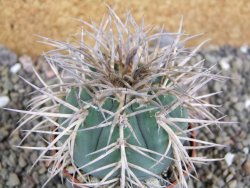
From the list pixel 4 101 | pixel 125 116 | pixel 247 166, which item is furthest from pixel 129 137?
pixel 4 101

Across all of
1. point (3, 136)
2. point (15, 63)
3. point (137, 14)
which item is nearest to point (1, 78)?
point (15, 63)

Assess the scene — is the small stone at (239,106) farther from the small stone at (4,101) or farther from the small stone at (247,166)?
the small stone at (4,101)

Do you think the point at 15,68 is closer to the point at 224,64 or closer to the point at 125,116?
the point at 224,64

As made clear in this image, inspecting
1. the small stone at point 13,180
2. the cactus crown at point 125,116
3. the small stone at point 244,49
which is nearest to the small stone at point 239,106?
the small stone at point 244,49

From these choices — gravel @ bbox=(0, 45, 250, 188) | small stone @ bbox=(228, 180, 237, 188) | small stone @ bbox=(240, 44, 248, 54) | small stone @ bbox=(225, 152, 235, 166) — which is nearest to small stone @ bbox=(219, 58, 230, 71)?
gravel @ bbox=(0, 45, 250, 188)

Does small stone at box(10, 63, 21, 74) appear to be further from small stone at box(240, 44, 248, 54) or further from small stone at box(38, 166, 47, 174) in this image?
small stone at box(240, 44, 248, 54)

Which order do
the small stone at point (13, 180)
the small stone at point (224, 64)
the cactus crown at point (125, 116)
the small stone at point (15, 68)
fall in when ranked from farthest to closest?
1. the small stone at point (224, 64)
2. the small stone at point (15, 68)
3. the small stone at point (13, 180)
4. the cactus crown at point (125, 116)
